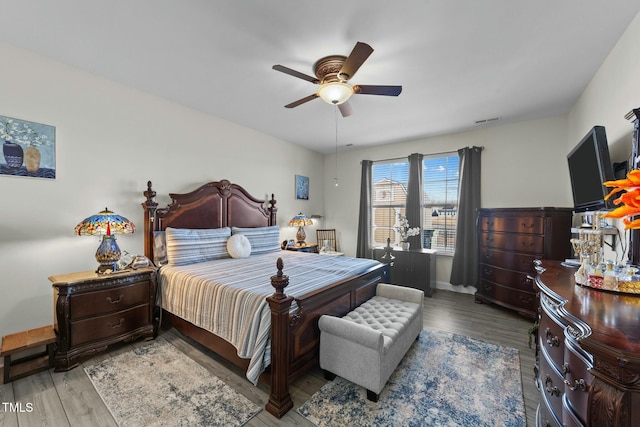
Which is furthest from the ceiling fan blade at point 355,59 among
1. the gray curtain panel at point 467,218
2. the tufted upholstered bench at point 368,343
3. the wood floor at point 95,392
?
the gray curtain panel at point 467,218

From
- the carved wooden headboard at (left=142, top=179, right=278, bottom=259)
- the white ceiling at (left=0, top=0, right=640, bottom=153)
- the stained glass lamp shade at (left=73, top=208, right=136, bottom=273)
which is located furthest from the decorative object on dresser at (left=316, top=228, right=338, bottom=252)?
the stained glass lamp shade at (left=73, top=208, right=136, bottom=273)

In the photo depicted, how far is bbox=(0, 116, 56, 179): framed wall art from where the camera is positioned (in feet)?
7.61

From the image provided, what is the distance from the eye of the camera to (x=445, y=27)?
6.55ft

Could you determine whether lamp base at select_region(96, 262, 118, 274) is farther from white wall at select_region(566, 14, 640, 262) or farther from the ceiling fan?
white wall at select_region(566, 14, 640, 262)

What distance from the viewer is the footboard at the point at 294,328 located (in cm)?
179

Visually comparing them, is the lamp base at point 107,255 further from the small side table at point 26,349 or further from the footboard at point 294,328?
the footboard at point 294,328

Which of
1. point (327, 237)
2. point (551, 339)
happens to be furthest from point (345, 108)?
point (327, 237)

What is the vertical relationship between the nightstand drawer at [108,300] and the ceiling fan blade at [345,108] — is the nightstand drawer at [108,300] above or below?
below

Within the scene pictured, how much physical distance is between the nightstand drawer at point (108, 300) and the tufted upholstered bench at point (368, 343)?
197 centimetres

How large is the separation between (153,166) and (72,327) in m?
1.91

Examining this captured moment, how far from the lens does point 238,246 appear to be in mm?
3590

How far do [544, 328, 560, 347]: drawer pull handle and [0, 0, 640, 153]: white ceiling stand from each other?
210 cm

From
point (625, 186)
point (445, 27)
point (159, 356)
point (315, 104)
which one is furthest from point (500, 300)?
point (159, 356)

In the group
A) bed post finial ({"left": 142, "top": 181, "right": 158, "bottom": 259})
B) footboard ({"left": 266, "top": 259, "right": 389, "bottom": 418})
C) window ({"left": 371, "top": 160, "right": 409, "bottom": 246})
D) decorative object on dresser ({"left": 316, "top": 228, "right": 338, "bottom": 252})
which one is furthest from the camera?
decorative object on dresser ({"left": 316, "top": 228, "right": 338, "bottom": 252})
